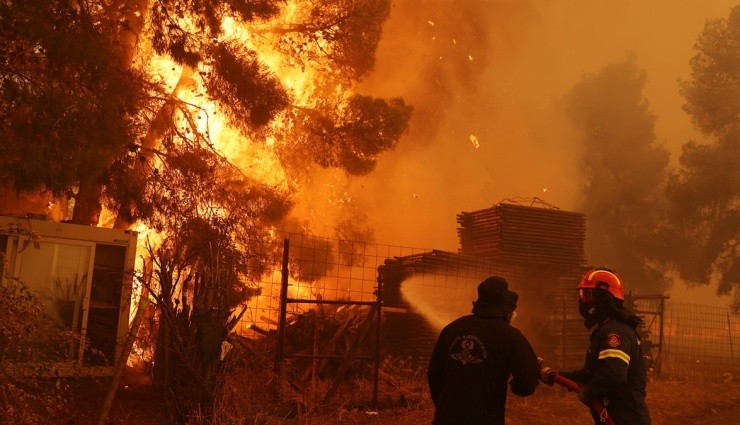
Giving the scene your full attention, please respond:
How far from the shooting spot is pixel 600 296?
5.35 m

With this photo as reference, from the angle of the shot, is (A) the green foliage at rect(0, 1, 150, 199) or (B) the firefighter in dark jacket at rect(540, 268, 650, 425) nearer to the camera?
(B) the firefighter in dark jacket at rect(540, 268, 650, 425)

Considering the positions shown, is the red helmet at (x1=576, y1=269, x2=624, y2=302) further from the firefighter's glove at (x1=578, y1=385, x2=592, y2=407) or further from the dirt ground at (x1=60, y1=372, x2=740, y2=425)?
the dirt ground at (x1=60, y1=372, x2=740, y2=425)

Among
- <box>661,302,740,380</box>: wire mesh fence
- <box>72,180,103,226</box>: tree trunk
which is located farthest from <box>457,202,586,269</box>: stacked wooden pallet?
<box>72,180,103,226</box>: tree trunk

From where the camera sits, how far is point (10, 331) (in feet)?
20.3

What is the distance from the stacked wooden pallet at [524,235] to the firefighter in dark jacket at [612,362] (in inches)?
382

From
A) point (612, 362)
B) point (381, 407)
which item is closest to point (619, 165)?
point (381, 407)

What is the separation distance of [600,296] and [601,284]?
0.09 metres

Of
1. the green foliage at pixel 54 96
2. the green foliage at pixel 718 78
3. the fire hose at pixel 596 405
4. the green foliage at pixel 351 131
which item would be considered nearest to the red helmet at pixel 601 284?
the fire hose at pixel 596 405

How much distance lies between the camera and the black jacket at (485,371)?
4625 mm

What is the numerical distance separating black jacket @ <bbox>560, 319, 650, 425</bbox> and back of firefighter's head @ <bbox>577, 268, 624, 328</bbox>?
12 centimetres

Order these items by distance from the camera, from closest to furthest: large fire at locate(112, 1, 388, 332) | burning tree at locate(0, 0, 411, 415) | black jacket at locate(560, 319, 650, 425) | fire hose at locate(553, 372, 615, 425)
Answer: black jacket at locate(560, 319, 650, 425) → fire hose at locate(553, 372, 615, 425) → burning tree at locate(0, 0, 411, 415) → large fire at locate(112, 1, 388, 332)

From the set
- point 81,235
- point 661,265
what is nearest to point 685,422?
point 81,235

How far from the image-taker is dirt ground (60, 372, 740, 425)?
8.79 m

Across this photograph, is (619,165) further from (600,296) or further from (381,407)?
(600,296)
